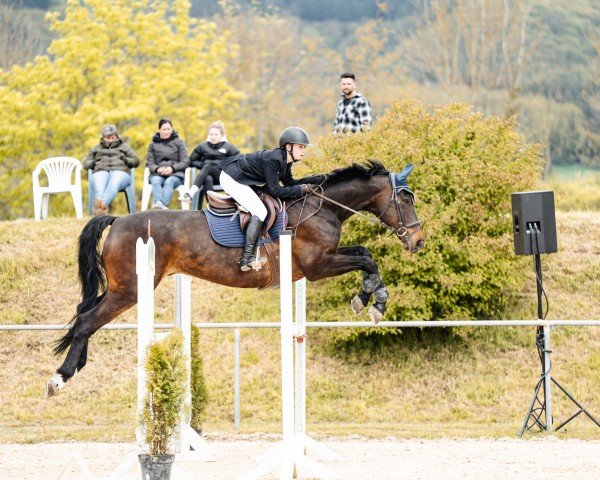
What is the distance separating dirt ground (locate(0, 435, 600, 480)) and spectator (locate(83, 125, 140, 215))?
559 centimetres

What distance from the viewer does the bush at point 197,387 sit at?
34.6ft

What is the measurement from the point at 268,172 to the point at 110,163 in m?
7.09

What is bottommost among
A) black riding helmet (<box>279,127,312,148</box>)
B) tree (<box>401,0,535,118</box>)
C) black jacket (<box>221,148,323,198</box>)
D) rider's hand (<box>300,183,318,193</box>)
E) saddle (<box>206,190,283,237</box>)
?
saddle (<box>206,190,283,237</box>)

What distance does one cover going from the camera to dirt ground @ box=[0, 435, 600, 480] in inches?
364

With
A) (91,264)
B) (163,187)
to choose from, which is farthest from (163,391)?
(163,187)

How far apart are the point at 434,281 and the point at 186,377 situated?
6.70 meters

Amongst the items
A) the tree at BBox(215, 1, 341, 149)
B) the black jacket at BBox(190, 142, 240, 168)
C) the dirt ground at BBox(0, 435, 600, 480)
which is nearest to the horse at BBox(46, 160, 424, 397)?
the dirt ground at BBox(0, 435, 600, 480)

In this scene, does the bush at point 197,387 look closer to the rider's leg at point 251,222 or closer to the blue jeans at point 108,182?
the rider's leg at point 251,222

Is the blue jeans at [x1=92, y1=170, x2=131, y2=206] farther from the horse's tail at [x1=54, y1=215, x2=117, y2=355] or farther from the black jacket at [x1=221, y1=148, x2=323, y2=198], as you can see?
the black jacket at [x1=221, y1=148, x2=323, y2=198]

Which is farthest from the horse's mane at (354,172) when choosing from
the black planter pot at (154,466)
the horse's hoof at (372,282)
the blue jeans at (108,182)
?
the blue jeans at (108,182)

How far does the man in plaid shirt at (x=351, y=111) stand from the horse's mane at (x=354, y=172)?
4929mm

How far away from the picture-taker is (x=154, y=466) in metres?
7.80

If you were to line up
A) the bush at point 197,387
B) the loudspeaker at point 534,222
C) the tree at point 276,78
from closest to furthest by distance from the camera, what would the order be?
1. the bush at point 197,387
2. the loudspeaker at point 534,222
3. the tree at point 276,78

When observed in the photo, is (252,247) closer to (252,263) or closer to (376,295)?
(252,263)
